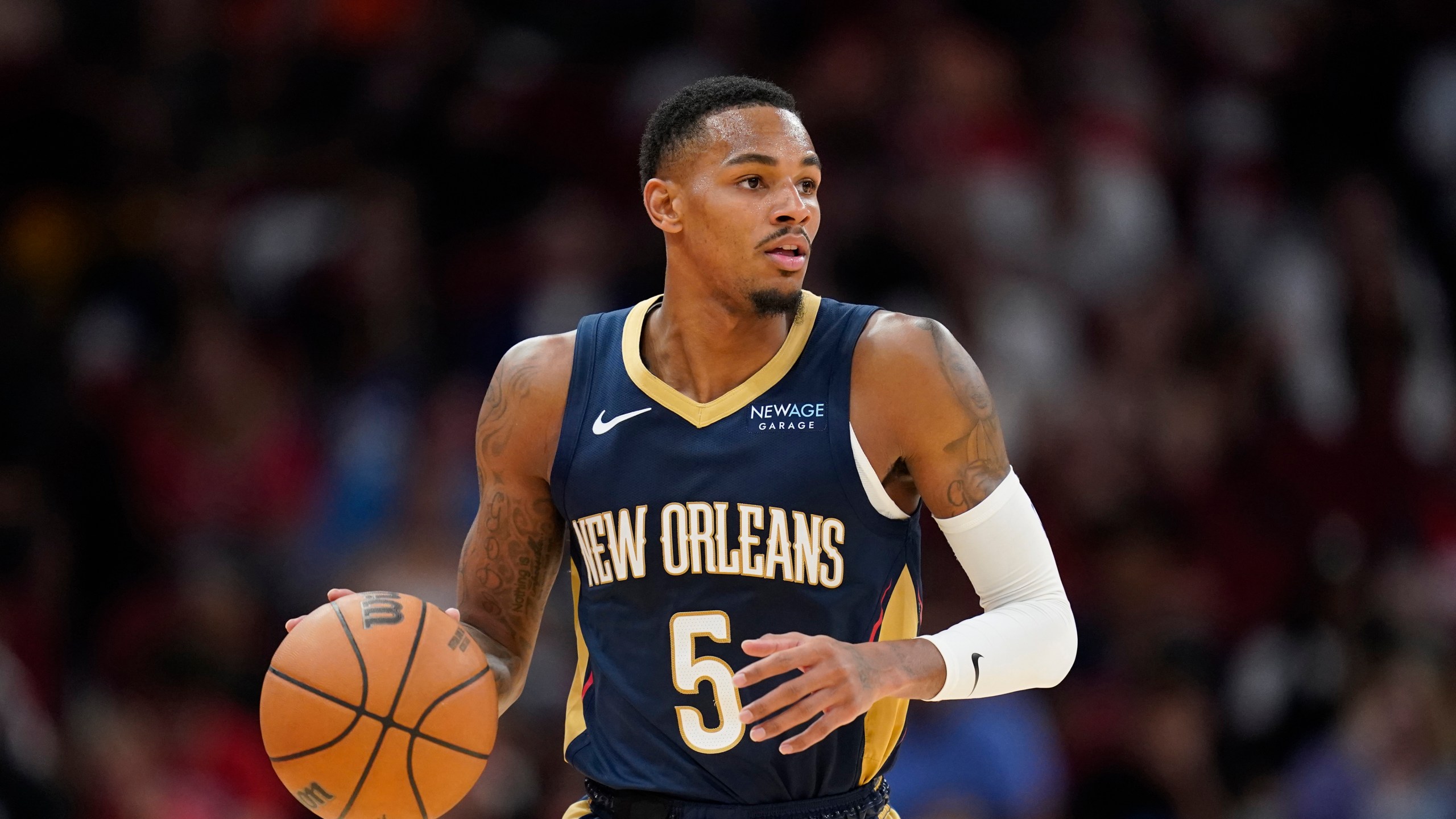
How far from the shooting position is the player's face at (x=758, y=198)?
434cm

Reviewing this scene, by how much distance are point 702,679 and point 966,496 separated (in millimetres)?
782

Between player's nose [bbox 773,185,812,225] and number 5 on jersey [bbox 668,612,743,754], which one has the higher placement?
player's nose [bbox 773,185,812,225]

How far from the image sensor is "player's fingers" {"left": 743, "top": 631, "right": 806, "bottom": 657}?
3625mm

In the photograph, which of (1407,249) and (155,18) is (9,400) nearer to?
(155,18)

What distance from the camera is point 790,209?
4316 mm

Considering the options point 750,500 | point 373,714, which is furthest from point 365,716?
point 750,500

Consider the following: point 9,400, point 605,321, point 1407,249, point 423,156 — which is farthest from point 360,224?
point 1407,249

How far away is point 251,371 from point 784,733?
5.68 metres

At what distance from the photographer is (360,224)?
968 cm

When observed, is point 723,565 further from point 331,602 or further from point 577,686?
point 331,602

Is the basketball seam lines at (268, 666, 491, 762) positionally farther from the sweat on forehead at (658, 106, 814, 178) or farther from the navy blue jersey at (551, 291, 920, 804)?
the sweat on forehead at (658, 106, 814, 178)

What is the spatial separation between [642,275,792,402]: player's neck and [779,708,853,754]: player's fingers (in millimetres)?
1026

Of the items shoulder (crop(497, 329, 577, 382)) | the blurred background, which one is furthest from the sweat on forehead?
the blurred background

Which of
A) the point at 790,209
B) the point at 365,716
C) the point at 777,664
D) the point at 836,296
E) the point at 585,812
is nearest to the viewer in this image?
the point at 777,664
